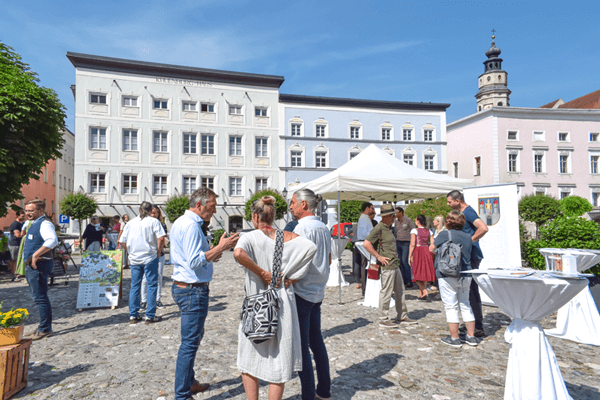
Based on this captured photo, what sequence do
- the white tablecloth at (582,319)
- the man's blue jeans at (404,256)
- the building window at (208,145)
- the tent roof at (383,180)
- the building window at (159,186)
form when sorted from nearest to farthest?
the white tablecloth at (582,319) < the tent roof at (383,180) < the man's blue jeans at (404,256) < the building window at (159,186) < the building window at (208,145)

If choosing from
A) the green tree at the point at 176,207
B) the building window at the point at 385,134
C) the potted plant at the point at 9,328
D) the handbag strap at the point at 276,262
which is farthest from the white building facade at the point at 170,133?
the handbag strap at the point at 276,262

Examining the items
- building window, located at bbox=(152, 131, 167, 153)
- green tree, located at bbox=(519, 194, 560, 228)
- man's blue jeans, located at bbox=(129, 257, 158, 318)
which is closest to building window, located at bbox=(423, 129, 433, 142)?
green tree, located at bbox=(519, 194, 560, 228)

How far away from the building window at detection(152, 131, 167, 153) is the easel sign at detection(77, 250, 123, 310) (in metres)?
26.5

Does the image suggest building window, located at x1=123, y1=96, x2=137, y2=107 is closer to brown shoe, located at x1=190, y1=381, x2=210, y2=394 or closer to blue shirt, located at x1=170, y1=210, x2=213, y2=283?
blue shirt, located at x1=170, y1=210, x2=213, y2=283

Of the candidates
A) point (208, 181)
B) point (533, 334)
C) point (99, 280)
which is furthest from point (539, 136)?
point (99, 280)

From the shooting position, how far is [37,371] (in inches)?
172

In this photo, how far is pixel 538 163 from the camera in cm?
4503

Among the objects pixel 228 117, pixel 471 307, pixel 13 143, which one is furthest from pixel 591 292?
pixel 228 117

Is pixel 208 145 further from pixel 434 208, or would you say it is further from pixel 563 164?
pixel 563 164

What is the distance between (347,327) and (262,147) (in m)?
30.2

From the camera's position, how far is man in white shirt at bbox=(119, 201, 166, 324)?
6.27 metres

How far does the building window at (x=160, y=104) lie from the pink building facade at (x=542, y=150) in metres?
35.3

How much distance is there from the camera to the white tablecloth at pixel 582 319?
524cm

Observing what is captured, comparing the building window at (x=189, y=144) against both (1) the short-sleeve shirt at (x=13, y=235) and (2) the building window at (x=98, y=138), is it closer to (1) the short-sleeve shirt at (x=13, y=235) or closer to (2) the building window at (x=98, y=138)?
(2) the building window at (x=98, y=138)
